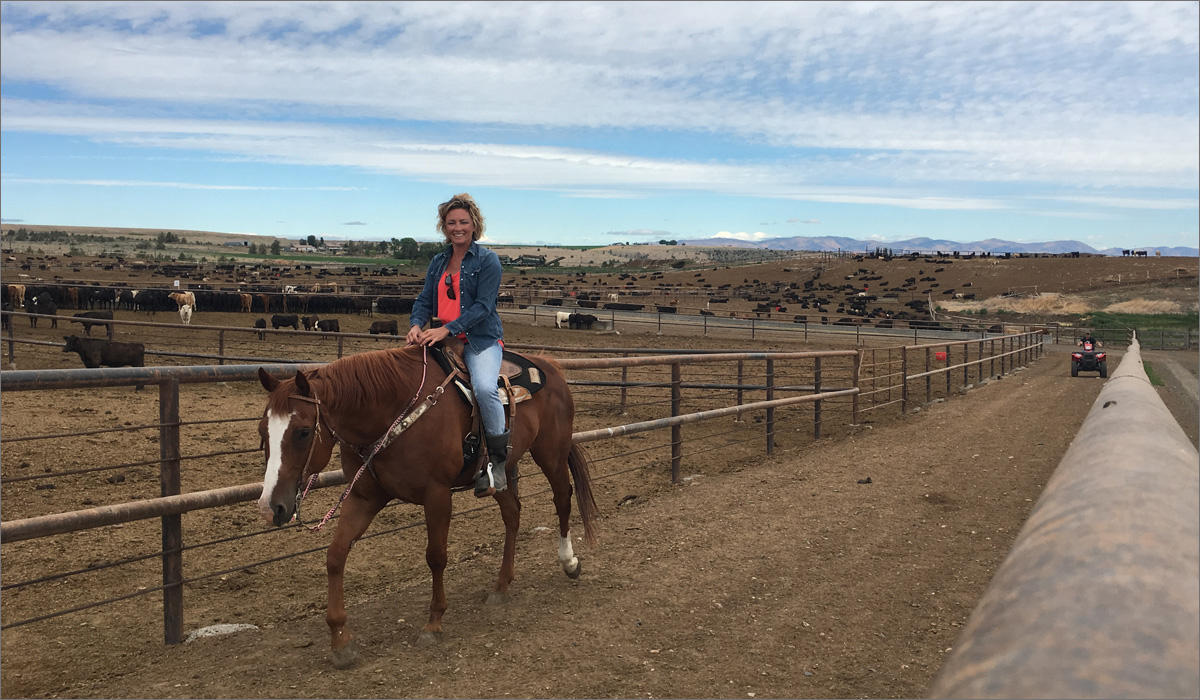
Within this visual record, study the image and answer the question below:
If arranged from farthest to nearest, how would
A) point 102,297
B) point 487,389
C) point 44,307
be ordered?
1. point 102,297
2. point 44,307
3. point 487,389

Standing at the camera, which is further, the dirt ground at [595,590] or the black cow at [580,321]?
the black cow at [580,321]

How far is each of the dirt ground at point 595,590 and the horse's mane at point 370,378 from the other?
1.27 meters

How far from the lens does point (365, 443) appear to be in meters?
4.10

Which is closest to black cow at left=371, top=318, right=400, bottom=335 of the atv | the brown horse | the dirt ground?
the dirt ground

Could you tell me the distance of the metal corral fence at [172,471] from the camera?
4090 millimetres

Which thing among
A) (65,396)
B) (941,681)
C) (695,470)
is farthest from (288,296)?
(941,681)

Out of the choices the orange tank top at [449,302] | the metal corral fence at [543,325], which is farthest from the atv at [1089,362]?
the orange tank top at [449,302]

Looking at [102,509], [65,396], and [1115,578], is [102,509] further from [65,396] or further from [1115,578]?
[65,396]

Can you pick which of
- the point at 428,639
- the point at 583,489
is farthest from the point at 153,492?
the point at 428,639

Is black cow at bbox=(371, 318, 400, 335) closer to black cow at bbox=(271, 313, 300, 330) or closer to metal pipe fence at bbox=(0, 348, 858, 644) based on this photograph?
black cow at bbox=(271, 313, 300, 330)

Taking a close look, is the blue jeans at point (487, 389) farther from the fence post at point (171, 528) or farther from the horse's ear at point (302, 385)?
the fence post at point (171, 528)

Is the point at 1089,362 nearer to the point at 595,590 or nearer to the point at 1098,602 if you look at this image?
the point at 595,590

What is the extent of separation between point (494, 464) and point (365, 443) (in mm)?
745

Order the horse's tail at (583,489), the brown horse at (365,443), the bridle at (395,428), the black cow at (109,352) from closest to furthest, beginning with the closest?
the brown horse at (365,443), the bridle at (395,428), the horse's tail at (583,489), the black cow at (109,352)
